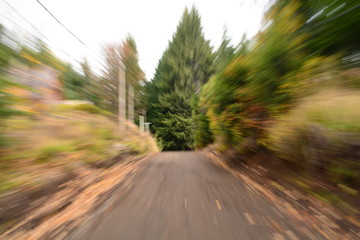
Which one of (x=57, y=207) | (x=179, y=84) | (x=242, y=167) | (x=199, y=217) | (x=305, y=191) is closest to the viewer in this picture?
(x=199, y=217)

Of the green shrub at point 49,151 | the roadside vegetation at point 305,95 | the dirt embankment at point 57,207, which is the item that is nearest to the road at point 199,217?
the dirt embankment at point 57,207

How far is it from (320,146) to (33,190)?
359cm

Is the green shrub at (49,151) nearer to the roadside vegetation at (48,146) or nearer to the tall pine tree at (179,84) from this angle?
the roadside vegetation at (48,146)

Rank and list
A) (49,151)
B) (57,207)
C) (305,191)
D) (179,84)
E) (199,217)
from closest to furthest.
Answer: (199,217), (57,207), (305,191), (49,151), (179,84)

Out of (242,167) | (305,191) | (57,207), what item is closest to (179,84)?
(242,167)

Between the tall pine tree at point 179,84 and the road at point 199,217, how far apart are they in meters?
14.9

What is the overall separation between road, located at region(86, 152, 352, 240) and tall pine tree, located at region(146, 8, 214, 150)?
48.8 feet

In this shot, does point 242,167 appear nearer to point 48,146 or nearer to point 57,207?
point 57,207

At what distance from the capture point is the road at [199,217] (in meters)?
1.41

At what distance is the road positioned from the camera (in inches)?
55.4

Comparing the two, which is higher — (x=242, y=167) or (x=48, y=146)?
(x=48, y=146)

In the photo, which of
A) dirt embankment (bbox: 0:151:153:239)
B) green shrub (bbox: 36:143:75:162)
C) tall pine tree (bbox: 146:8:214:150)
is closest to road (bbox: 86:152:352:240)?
dirt embankment (bbox: 0:151:153:239)

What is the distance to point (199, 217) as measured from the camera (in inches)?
66.6

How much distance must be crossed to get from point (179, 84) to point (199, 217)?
18.7 meters
